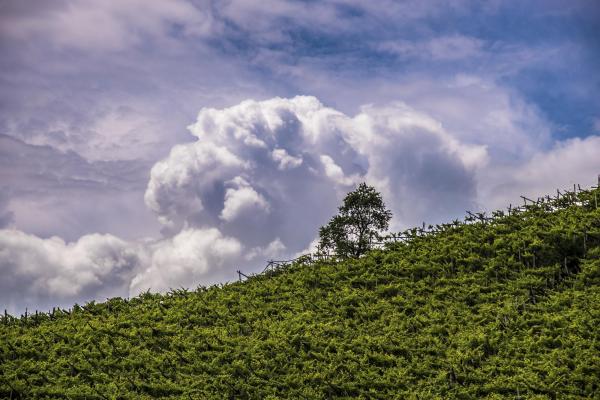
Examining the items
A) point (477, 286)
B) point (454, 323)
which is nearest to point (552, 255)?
point (477, 286)

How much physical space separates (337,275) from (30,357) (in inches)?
550

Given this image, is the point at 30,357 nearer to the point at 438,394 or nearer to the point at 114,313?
the point at 114,313

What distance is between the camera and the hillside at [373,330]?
69.3 feet

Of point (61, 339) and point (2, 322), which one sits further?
point (2, 322)

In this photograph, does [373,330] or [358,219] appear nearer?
[373,330]

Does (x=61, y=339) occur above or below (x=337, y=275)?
below

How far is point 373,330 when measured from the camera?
2505 centimetres

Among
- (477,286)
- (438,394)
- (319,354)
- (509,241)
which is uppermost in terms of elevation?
(509,241)

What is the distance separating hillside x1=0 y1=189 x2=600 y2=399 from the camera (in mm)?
21125

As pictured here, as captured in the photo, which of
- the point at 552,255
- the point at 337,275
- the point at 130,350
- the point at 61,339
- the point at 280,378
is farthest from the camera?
the point at 337,275

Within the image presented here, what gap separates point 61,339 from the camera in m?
26.7

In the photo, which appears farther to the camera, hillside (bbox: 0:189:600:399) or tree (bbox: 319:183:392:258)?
tree (bbox: 319:183:392:258)

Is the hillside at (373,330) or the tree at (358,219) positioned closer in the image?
the hillside at (373,330)

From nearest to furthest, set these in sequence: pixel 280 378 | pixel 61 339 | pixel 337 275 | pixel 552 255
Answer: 1. pixel 280 378
2. pixel 61 339
3. pixel 552 255
4. pixel 337 275
